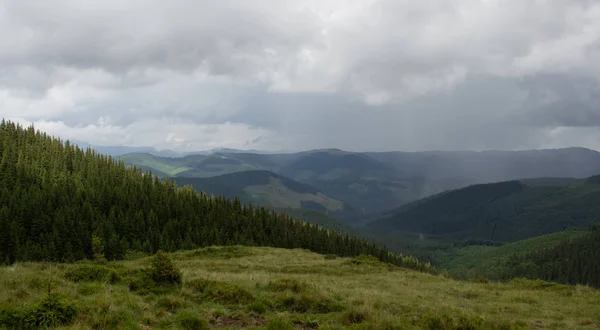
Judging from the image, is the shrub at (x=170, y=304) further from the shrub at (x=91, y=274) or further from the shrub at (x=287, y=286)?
the shrub at (x=287, y=286)

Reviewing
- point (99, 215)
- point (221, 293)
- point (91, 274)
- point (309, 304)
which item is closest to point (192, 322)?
point (221, 293)

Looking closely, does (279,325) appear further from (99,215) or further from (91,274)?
(99,215)

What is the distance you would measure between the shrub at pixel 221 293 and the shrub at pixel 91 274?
4865 mm

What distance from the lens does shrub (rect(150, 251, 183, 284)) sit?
74.2ft

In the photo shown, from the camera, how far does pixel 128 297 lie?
17594 mm

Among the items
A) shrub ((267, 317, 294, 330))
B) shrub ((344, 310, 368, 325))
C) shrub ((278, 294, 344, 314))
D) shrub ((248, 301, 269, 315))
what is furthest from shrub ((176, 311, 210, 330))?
shrub ((344, 310, 368, 325))

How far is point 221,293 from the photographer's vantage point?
67.2 ft

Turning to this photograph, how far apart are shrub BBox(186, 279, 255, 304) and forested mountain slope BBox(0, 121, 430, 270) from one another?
86.1 metres

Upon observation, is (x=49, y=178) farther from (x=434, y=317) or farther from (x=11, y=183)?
(x=434, y=317)

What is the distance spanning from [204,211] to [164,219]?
19459 millimetres

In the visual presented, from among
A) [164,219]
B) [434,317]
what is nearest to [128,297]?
[434,317]

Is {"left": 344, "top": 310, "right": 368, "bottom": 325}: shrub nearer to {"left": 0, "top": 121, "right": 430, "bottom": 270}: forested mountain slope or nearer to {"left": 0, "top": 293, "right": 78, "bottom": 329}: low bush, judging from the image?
{"left": 0, "top": 293, "right": 78, "bottom": 329}: low bush

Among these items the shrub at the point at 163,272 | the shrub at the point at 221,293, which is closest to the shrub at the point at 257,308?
the shrub at the point at 221,293

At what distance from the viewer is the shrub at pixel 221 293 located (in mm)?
19859
